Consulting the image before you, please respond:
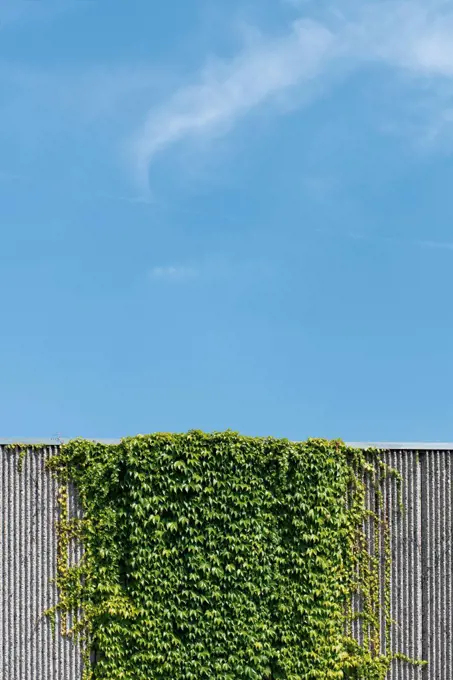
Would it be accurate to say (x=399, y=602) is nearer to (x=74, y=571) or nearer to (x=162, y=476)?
(x=162, y=476)

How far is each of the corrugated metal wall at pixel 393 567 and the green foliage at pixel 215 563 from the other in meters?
0.31

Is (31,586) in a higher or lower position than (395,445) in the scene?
lower

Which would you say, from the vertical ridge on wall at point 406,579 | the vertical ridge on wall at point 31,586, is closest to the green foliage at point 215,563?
the vertical ridge on wall at point 31,586

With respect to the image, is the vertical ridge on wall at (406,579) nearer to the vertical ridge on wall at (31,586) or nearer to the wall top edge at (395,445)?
the wall top edge at (395,445)

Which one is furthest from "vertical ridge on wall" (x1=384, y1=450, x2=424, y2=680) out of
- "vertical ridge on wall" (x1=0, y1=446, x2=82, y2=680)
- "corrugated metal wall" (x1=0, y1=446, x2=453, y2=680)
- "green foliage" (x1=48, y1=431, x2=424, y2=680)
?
"vertical ridge on wall" (x1=0, y1=446, x2=82, y2=680)

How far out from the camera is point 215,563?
8.73 m

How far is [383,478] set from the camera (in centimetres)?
928

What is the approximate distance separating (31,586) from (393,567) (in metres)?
4.41

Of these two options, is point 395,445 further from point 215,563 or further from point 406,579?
point 215,563

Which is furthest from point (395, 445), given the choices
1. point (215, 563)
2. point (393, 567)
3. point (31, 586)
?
point (31, 586)

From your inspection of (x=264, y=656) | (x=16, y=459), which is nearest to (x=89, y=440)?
(x=16, y=459)

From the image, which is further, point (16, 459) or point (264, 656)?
point (16, 459)

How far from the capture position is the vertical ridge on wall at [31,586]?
914 centimetres

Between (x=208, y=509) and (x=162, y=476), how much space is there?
0.66 m
